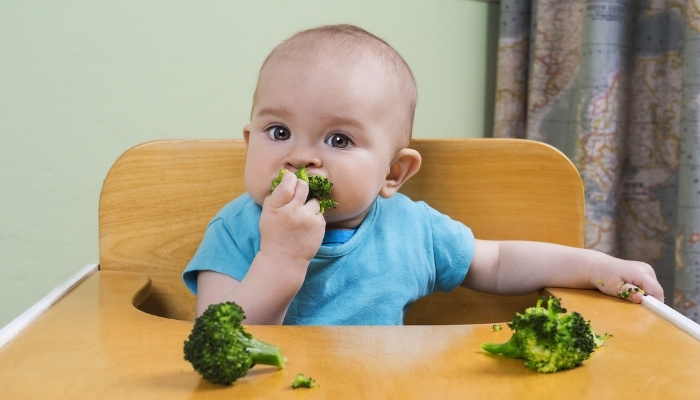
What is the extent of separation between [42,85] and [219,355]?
123cm

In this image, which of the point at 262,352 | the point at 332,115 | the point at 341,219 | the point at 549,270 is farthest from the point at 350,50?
the point at 262,352

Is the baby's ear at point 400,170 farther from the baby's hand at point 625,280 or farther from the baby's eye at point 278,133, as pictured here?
the baby's hand at point 625,280

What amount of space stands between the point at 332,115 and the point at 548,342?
430 millimetres

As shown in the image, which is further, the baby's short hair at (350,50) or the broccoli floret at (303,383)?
the baby's short hair at (350,50)

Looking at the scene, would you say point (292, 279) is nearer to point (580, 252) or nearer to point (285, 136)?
point (285, 136)

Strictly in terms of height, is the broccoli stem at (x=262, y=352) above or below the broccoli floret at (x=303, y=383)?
above

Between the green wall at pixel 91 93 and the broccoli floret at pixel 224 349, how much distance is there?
117 cm

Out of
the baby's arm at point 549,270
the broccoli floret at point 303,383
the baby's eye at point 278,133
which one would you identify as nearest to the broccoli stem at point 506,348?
the broccoli floret at point 303,383

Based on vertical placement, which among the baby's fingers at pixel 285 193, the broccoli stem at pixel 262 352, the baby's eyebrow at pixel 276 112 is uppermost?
the baby's eyebrow at pixel 276 112

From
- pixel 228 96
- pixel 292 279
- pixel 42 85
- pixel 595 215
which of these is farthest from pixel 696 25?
pixel 42 85

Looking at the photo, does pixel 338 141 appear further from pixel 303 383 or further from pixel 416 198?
pixel 303 383

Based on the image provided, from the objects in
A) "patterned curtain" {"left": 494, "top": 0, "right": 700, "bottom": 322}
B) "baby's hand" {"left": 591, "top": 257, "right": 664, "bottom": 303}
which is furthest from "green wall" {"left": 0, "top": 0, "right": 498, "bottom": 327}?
"baby's hand" {"left": 591, "top": 257, "right": 664, "bottom": 303}

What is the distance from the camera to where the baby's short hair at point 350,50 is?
1.05 meters

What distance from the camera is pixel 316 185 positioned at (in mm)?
963
